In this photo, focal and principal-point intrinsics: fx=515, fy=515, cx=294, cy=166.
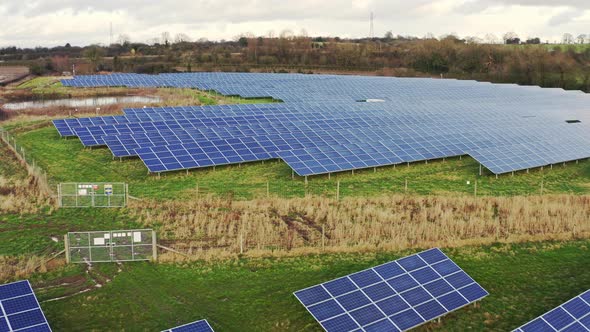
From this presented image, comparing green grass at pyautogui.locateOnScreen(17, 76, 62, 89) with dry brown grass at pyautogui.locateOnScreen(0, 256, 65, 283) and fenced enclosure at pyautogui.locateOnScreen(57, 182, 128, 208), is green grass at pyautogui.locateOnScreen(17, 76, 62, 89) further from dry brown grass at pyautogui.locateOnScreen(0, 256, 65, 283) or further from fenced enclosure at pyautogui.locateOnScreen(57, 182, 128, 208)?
dry brown grass at pyautogui.locateOnScreen(0, 256, 65, 283)

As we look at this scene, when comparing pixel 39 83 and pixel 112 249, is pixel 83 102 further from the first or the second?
pixel 112 249

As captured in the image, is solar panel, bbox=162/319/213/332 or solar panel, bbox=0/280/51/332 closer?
solar panel, bbox=0/280/51/332

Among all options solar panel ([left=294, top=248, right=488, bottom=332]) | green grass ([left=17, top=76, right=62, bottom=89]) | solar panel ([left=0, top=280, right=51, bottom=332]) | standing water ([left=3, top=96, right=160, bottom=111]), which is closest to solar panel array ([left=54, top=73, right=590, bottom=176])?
solar panel ([left=294, top=248, right=488, bottom=332])

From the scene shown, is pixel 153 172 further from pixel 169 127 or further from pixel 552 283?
pixel 552 283

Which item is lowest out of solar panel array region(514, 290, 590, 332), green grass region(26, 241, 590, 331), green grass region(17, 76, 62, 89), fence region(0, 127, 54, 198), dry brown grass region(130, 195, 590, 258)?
green grass region(26, 241, 590, 331)

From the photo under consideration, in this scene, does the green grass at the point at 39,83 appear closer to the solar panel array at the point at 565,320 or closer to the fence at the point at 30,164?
the fence at the point at 30,164

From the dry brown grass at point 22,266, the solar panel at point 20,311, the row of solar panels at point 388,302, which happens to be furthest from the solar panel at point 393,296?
the dry brown grass at point 22,266

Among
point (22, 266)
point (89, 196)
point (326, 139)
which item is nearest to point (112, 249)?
point (22, 266)
